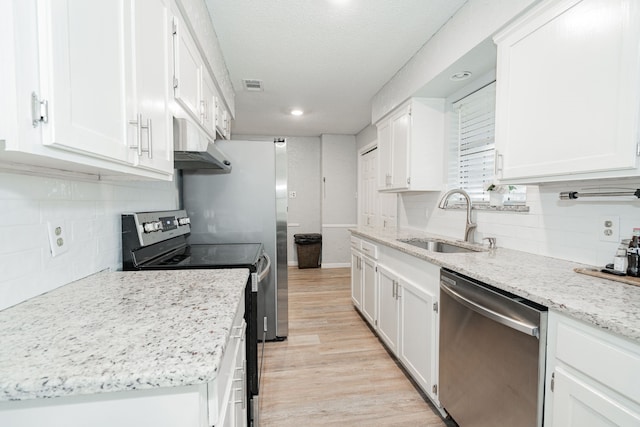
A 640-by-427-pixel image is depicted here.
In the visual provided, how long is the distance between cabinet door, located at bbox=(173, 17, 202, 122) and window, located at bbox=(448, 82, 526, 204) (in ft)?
6.57

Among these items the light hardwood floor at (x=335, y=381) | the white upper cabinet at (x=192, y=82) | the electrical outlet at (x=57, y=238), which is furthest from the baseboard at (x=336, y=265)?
the electrical outlet at (x=57, y=238)

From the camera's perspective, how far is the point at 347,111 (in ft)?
13.2

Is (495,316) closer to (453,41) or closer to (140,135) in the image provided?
(140,135)

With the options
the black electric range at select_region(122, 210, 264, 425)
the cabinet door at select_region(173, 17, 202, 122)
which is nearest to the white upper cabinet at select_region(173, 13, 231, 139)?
the cabinet door at select_region(173, 17, 202, 122)

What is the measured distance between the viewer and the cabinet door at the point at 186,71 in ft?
4.69

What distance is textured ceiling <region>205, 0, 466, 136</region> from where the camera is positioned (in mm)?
1921

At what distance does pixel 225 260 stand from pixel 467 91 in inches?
88.0

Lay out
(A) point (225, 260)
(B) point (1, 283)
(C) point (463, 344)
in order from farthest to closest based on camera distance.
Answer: (A) point (225, 260) < (C) point (463, 344) < (B) point (1, 283)

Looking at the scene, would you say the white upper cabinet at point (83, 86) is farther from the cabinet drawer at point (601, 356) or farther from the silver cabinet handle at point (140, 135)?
the cabinet drawer at point (601, 356)

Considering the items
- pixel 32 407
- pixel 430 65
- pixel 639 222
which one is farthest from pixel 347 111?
pixel 32 407

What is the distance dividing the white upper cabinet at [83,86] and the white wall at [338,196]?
14.2 ft

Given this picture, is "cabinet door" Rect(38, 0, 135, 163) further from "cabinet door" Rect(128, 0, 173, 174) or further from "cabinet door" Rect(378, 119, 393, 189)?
"cabinet door" Rect(378, 119, 393, 189)

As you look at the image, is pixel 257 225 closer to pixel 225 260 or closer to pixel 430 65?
pixel 225 260

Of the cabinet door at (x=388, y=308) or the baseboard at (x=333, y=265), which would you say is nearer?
the cabinet door at (x=388, y=308)
